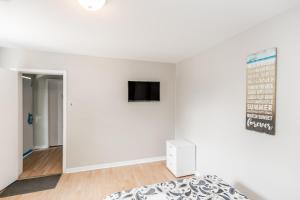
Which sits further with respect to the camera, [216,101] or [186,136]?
[186,136]

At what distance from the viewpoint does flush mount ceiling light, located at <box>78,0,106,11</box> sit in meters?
1.33

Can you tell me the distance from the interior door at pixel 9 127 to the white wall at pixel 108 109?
0.44 meters

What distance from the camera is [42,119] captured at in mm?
4324

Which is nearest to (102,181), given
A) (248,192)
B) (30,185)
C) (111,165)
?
(111,165)

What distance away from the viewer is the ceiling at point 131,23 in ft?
4.66

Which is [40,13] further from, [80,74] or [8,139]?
[8,139]

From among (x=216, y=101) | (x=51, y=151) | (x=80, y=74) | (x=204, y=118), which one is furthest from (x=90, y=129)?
(x=216, y=101)

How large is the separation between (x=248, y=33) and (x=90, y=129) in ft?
10.4

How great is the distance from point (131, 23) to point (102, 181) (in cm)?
266

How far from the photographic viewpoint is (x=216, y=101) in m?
2.41

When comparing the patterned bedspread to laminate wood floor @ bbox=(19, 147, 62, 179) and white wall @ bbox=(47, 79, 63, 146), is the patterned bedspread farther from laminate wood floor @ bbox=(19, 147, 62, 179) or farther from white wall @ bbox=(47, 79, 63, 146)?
white wall @ bbox=(47, 79, 63, 146)

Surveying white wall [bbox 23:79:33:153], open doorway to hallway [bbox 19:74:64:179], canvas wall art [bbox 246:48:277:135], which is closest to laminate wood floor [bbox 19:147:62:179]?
open doorway to hallway [bbox 19:74:64:179]

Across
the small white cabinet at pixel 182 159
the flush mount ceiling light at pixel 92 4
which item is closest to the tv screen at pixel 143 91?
the small white cabinet at pixel 182 159

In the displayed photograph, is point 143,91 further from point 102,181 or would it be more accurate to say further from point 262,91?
point 262,91
